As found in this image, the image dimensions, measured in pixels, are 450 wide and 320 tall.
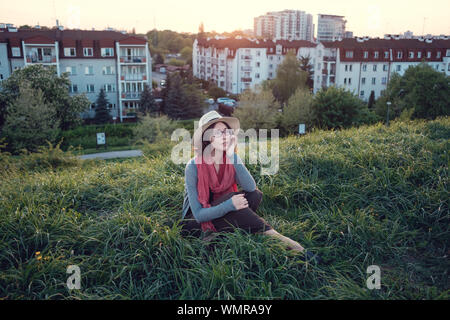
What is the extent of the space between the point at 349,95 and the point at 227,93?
1289 inches

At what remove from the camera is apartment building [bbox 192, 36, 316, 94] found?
52.8 m

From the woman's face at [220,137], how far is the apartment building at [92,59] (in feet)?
117

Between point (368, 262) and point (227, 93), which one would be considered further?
point (227, 93)

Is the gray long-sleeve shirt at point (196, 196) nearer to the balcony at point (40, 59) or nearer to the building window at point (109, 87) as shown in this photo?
the balcony at point (40, 59)

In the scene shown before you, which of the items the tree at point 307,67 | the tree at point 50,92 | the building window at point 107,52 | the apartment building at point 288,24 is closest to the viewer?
the tree at point 50,92

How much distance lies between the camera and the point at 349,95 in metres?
25.1

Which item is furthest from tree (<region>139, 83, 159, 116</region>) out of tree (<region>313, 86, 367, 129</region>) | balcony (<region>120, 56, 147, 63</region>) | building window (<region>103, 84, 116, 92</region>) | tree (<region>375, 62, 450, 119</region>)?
tree (<region>375, 62, 450, 119</region>)

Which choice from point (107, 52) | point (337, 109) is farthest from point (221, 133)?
point (107, 52)

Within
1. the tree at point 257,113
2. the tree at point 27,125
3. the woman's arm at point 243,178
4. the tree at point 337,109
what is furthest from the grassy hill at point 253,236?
the tree at point 257,113

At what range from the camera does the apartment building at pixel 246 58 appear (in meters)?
52.8

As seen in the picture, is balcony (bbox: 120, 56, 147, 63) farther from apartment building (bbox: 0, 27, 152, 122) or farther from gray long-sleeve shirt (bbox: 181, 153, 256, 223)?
gray long-sleeve shirt (bbox: 181, 153, 256, 223)
